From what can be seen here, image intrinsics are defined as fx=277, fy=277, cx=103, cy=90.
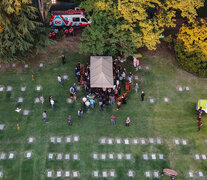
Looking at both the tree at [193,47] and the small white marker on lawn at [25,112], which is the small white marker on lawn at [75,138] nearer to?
the small white marker on lawn at [25,112]

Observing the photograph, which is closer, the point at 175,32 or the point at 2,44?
the point at 2,44

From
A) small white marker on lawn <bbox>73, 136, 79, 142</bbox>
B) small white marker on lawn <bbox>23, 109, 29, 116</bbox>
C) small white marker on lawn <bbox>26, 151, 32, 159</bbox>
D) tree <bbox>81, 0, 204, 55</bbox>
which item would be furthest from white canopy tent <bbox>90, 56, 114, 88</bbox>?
small white marker on lawn <bbox>26, 151, 32, 159</bbox>

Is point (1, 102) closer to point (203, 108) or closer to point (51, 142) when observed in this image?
point (51, 142)

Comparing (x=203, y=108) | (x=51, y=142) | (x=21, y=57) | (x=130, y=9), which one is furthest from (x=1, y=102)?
(x=203, y=108)

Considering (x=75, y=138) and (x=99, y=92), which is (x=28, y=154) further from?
(x=99, y=92)

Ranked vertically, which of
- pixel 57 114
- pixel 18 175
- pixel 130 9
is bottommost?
pixel 18 175

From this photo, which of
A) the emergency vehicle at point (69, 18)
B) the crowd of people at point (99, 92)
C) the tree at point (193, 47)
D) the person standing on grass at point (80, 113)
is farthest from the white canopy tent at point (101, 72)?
the tree at point (193, 47)

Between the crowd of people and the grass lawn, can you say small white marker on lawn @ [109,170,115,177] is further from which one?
the crowd of people
